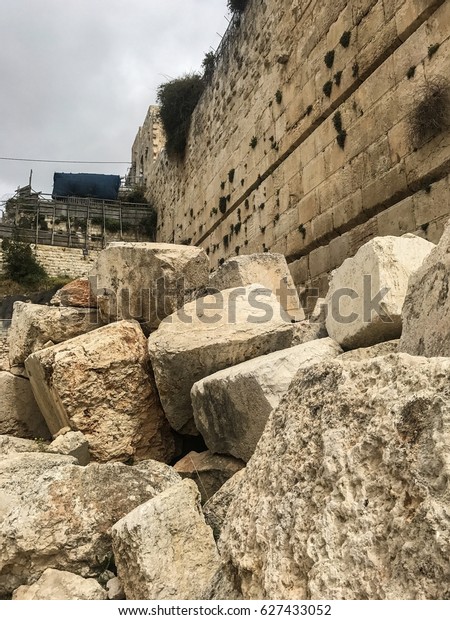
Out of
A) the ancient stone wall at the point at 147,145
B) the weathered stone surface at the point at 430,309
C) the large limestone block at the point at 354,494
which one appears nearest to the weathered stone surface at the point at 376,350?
the weathered stone surface at the point at 430,309

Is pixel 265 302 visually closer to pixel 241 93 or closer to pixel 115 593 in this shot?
pixel 115 593

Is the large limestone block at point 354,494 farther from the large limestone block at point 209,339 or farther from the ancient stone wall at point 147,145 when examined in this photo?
the ancient stone wall at point 147,145

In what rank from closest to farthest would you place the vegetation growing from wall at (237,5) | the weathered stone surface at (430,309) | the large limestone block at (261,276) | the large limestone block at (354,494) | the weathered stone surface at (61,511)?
1. the large limestone block at (354,494)
2. the weathered stone surface at (430,309)
3. the weathered stone surface at (61,511)
4. the large limestone block at (261,276)
5. the vegetation growing from wall at (237,5)

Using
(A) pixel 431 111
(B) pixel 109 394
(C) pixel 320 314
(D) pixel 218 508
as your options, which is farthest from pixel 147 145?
(D) pixel 218 508

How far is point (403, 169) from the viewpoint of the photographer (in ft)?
18.6

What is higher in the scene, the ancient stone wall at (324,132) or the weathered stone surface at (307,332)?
the ancient stone wall at (324,132)

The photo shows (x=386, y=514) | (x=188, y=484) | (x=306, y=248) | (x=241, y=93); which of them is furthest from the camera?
(x=241, y=93)

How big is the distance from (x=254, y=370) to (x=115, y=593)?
1265mm

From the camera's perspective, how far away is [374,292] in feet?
9.70

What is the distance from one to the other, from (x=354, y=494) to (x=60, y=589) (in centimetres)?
164

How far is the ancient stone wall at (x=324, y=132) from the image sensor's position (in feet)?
18.0

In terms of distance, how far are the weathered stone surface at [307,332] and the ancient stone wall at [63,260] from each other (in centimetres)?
1711

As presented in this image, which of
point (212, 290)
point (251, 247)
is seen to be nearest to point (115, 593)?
point (212, 290)

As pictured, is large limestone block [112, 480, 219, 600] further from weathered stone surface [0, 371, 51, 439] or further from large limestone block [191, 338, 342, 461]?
weathered stone surface [0, 371, 51, 439]
